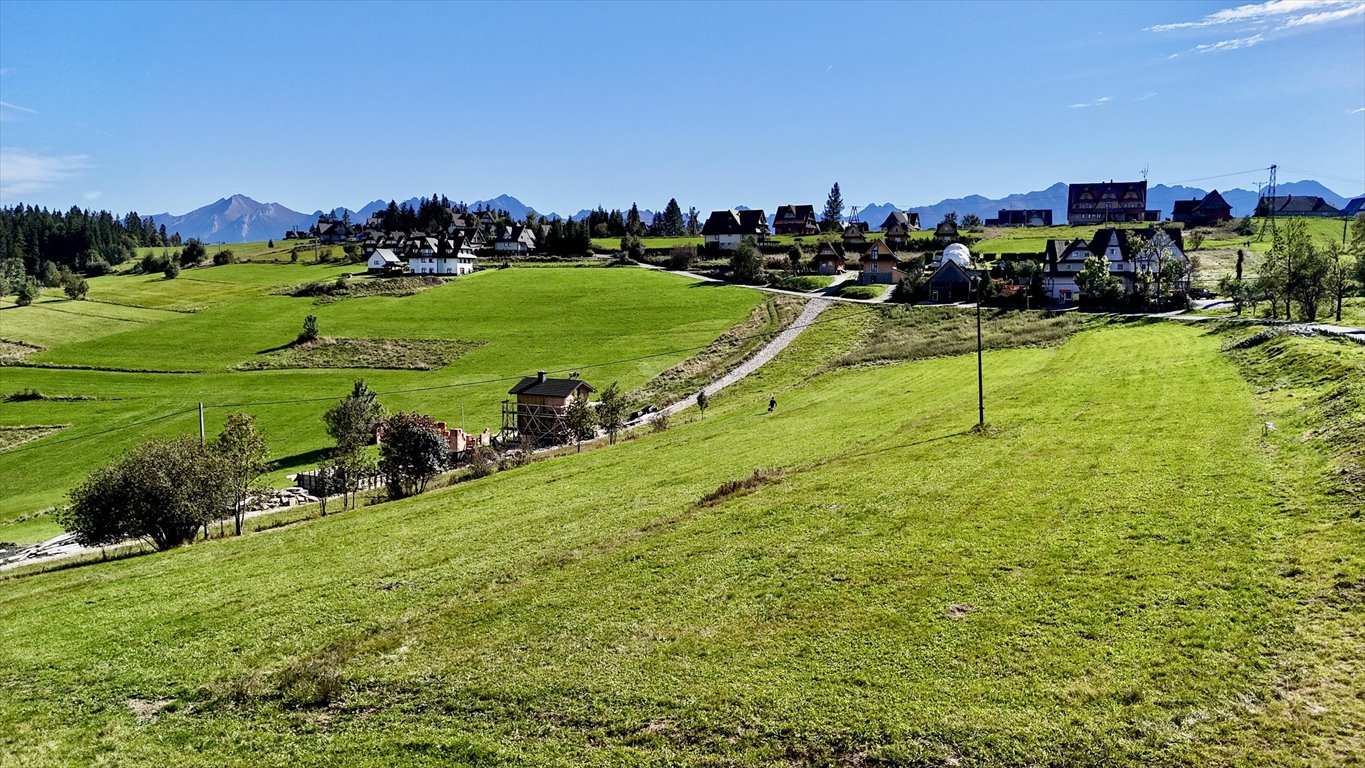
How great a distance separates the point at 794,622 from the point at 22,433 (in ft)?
261

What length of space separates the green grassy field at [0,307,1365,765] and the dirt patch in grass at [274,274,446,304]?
96.7 m

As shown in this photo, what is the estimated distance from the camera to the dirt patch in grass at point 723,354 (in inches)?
3135

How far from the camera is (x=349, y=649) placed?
2150cm

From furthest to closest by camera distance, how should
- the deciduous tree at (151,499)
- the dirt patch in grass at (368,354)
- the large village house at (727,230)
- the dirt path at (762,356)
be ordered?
the large village house at (727,230), the dirt patch in grass at (368,354), the dirt path at (762,356), the deciduous tree at (151,499)

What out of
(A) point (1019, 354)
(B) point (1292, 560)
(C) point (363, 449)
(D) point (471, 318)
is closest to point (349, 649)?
(B) point (1292, 560)

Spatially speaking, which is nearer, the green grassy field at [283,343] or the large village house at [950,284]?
the green grassy field at [283,343]

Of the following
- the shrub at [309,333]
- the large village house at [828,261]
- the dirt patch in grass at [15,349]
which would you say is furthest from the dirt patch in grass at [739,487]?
the large village house at [828,261]

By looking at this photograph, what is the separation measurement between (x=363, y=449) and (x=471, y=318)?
5586cm

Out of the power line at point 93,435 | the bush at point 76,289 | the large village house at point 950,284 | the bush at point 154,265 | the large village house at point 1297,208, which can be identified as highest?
the large village house at point 1297,208

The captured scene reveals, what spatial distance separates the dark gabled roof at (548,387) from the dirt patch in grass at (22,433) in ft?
141

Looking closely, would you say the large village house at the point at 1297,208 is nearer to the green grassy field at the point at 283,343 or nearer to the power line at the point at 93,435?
the green grassy field at the point at 283,343

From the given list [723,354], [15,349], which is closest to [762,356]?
[723,354]

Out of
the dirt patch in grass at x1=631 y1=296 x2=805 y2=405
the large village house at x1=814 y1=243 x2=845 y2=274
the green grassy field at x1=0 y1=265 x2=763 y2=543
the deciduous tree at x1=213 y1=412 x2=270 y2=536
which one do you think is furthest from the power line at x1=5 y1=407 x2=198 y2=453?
the large village house at x1=814 y1=243 x2=845 y2=274

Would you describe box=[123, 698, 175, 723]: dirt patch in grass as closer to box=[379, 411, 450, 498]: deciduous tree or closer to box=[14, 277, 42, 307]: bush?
box=[379, 411, 450, 498]: deciduous tree
